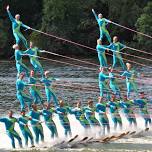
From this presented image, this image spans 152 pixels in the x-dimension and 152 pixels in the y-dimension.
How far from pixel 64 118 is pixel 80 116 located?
0.61 meters

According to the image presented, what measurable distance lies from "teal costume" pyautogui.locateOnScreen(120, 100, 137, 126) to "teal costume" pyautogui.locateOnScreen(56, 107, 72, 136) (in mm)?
2535

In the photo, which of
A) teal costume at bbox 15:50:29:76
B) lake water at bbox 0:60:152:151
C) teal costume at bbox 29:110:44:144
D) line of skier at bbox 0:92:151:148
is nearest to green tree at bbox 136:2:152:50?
lake water at bbox 0:60:152:151

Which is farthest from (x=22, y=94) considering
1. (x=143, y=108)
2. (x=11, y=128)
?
(x=143, y=108)

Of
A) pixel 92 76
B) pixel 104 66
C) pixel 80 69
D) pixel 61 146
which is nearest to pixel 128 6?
pixel 80 69

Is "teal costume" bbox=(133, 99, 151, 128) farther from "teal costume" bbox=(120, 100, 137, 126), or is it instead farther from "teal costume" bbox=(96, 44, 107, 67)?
"teal costume" bbox=(96, 44, 107, 67)

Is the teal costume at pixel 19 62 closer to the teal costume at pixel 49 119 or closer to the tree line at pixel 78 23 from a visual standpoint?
the teal costume at pixel 49 119

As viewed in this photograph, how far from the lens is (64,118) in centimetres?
1984

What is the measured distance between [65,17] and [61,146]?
33.1 meters

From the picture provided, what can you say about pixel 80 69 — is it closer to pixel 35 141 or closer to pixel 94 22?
pixel 94 22

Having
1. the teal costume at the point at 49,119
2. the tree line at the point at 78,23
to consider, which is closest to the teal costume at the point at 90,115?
the teal costume at the point at 49,119

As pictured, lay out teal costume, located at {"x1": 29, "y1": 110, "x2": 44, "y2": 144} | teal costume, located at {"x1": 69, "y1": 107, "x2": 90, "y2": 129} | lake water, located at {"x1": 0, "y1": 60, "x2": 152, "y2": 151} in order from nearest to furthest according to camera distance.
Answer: teal costume, located at {"x1": 29, "y1": 110, "x2": 44, "y2": 144}
lake water, located at {"x1": 0, "y1": 60, "x2": 152, "y2": 151}
teal costume, located at {"x1": 69, "y1": 107, "x2": 90, "y2": 129}

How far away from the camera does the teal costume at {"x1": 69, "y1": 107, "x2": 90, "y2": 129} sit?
19969 millimetres

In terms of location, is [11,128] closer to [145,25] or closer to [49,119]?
[49,119]

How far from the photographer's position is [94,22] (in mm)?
51625
